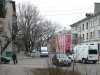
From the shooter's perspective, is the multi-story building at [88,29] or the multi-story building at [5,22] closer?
the multi-story building at [5,22]

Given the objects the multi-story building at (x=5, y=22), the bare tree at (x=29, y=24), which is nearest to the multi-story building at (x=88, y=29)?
the bare tree at (x=29, y=24)

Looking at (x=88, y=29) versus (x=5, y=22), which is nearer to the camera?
(x=5, y=22)

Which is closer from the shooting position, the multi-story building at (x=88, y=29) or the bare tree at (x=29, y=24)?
the multi-story building at (x=88, y=29)

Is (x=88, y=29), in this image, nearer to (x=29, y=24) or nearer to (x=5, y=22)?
(x=29, y=24)

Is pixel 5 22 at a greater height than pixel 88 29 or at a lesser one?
lesser

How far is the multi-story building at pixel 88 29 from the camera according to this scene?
2739 inches

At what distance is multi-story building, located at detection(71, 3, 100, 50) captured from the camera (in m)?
69.6

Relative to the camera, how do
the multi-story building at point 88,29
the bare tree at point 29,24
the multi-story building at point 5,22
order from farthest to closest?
the bare tree at point 29,24, the multi-story building at point 88,29, the multi-story building at point 5,22

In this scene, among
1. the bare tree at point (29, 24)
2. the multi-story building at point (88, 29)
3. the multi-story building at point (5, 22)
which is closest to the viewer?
the multi-story building at point (5, 22)

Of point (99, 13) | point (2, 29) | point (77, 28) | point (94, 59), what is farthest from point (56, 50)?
point (77, 28)

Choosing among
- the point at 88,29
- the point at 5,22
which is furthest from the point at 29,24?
the point at 5,22

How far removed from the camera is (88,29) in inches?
3000

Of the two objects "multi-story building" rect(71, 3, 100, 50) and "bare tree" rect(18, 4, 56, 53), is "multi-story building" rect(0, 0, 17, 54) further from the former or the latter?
"multi-story building" rect(71, 3, 100, 50)

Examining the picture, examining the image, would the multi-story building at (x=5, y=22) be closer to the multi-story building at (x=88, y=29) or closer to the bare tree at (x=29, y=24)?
the bare tree at (x=29, y=24)
